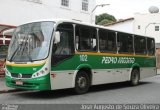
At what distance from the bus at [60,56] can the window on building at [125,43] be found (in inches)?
21.8

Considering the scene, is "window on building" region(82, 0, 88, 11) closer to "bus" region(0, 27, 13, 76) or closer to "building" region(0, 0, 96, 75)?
"building" region(0, 0, 96, 75)

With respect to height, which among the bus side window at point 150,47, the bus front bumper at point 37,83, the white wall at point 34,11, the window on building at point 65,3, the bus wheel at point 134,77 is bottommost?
the bus wheel at point 134,77

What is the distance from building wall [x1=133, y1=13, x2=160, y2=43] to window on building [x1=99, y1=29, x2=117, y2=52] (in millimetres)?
38633

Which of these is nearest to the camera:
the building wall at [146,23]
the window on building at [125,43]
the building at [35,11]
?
the window on building at [125,43]

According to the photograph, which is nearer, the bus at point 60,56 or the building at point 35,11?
the bus at point 60,56

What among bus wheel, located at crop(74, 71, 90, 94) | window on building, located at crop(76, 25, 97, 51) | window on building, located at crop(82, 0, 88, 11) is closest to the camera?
bus wheel, located at crop(74, 71, 90, 94)

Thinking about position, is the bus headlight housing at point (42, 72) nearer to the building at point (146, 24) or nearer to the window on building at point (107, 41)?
the window on building at point (107, 41)

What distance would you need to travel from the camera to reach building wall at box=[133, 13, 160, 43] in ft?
184

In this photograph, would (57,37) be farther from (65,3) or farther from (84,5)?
(84,5)

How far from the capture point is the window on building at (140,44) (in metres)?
20.6

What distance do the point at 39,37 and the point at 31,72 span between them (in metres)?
1.38

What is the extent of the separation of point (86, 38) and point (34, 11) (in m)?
10.5

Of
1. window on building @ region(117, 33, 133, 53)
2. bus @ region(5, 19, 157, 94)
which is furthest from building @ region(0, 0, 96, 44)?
bus @ region(5, 19, 157, 94)

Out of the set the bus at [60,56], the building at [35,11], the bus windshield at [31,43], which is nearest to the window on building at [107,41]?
the bus at [60,56]
